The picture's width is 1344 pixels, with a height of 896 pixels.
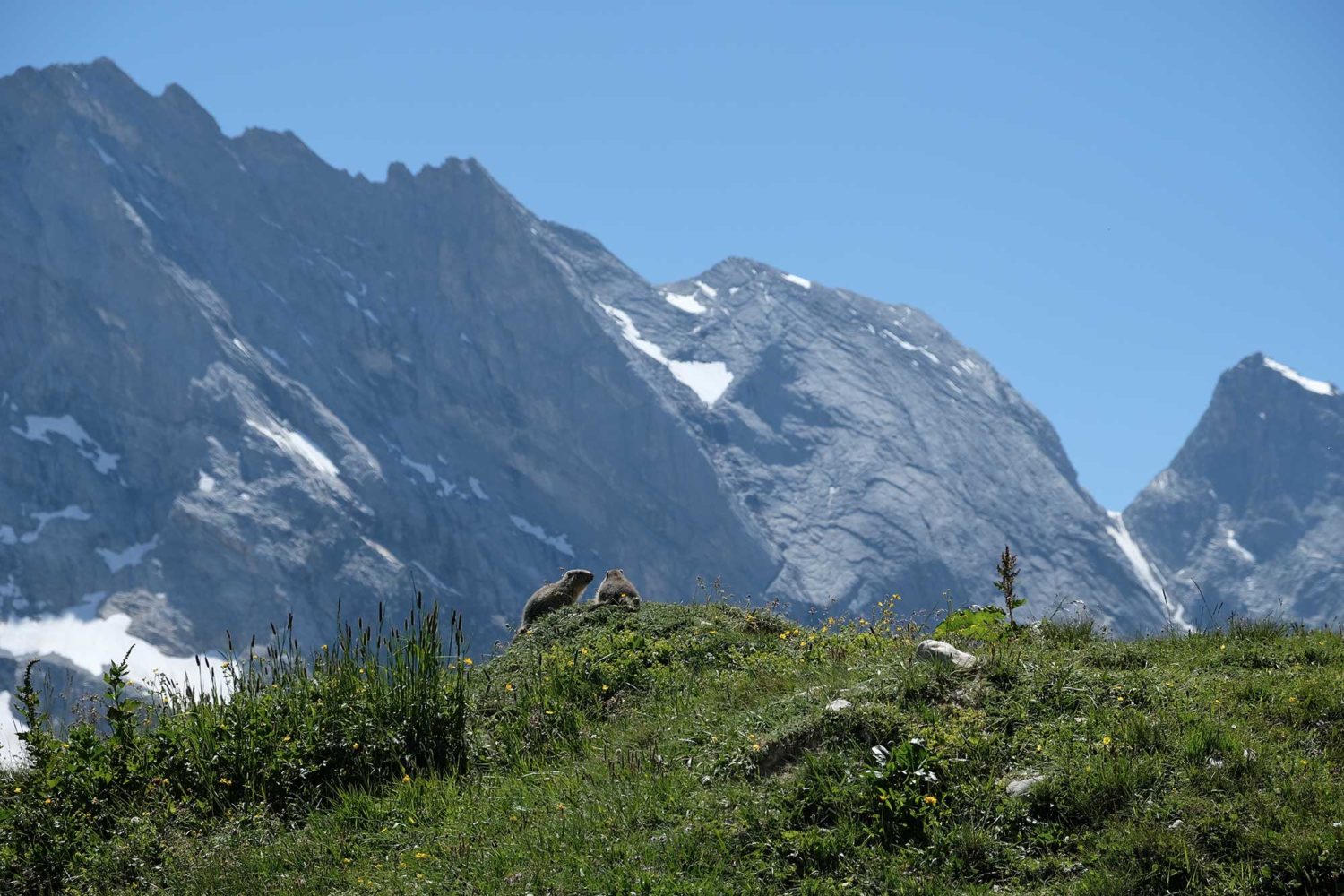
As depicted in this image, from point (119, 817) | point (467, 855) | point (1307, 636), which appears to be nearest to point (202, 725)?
point (119, 817)

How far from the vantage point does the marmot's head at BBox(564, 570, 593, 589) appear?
16.0 m

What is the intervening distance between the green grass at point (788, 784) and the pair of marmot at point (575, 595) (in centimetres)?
273

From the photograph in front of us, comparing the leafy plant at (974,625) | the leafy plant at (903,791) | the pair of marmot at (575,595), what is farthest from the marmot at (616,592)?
the leafy plant at (903,791)

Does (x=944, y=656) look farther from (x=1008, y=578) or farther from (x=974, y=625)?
(x=974, y=625)

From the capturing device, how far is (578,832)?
27.0 feet

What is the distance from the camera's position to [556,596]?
15.9 m

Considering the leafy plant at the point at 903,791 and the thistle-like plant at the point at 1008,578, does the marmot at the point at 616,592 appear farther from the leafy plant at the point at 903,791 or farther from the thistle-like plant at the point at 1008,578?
the leafy plant at the point at 903,791

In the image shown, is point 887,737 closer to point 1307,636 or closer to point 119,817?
point 1307,636

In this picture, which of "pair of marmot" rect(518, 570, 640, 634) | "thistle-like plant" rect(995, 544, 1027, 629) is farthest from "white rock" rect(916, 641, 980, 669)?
"pair of marmot" rect(518, 570, 640, 634)

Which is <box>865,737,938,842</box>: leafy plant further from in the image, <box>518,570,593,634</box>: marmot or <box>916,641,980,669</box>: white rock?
<box>518,570,593,634</box>: marmot

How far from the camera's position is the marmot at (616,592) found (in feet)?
47.1

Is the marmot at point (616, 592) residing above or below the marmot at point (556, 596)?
below

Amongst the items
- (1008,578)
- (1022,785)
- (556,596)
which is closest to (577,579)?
(556,596)

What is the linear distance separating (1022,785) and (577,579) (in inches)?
364
